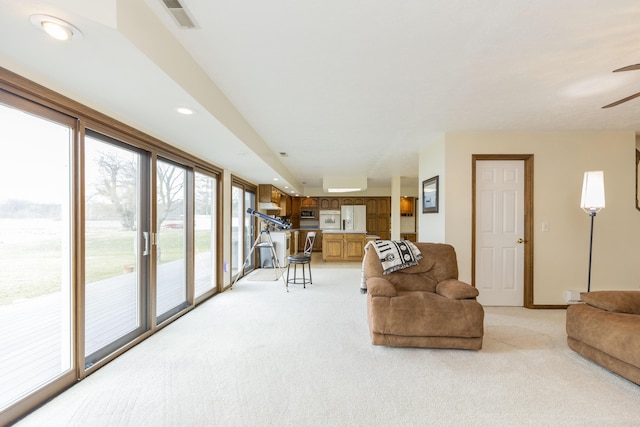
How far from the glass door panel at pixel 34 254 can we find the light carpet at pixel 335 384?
267mm

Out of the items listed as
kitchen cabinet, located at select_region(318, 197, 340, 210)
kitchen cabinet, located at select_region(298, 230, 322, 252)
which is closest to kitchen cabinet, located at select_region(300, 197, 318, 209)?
kitchen cabinet, located at select_region(318, 197, 340, 210)

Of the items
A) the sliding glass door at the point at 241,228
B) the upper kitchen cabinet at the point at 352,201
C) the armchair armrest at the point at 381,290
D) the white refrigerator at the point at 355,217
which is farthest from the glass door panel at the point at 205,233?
the upper kitchen cabinet at the point at 352,201

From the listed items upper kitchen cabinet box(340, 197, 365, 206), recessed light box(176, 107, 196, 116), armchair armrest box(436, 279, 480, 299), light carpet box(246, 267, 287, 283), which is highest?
recessed light box(176, 107, 196, 116)

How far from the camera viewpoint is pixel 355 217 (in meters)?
9.51

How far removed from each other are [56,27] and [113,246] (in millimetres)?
1827

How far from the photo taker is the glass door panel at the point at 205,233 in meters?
3.96

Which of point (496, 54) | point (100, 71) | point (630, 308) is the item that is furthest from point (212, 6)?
point (630, 308)

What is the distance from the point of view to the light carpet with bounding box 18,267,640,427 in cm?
169

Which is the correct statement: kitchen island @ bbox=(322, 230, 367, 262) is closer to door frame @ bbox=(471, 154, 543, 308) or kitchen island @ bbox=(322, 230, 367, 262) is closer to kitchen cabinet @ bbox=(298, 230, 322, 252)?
kitchen cabinet @ bbox=(298, 230, 322, 252)

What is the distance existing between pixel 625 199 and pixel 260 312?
4979mm

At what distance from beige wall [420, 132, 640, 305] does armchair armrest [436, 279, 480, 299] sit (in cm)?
107

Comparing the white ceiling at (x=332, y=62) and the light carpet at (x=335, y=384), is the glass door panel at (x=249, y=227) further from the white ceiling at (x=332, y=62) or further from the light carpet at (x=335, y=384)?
the light carpet at (x=335, y=384)

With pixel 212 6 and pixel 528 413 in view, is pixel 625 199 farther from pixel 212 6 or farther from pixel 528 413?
pixel 212 6

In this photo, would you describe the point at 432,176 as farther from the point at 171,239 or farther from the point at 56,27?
the point at 56,27
